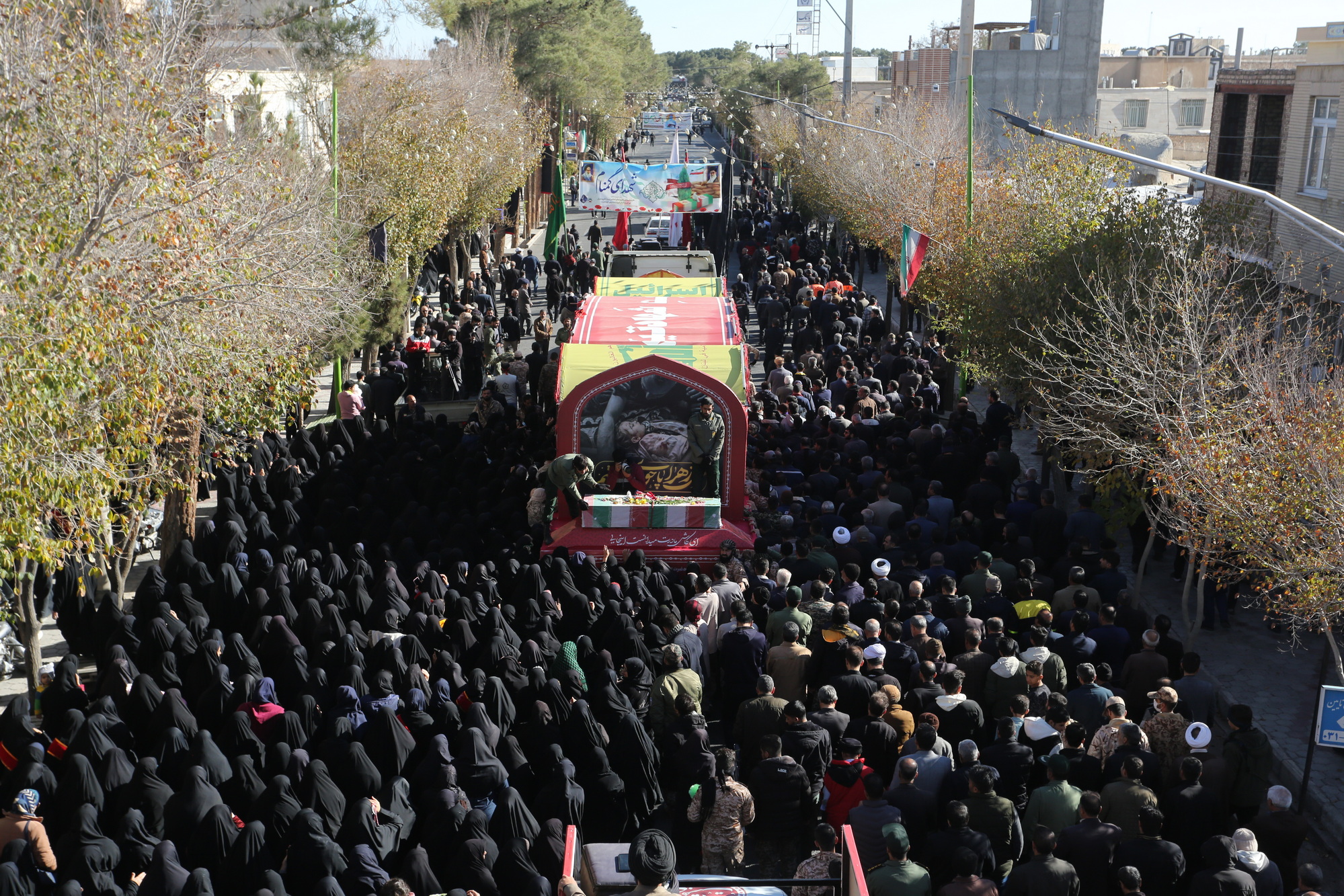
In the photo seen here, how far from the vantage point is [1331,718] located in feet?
26.2

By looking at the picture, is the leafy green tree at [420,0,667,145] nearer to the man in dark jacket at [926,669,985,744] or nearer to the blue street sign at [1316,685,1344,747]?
the man in dark jacket at [926,669,985,744]

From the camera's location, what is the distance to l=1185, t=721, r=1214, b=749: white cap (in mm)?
8141

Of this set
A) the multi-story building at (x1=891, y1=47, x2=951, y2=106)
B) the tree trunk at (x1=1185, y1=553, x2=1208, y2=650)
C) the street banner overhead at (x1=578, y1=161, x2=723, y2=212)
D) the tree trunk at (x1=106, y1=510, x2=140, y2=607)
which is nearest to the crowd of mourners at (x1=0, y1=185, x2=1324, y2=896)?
the tree trunk at (x1=106, y1=510, x2=140, y2=607)

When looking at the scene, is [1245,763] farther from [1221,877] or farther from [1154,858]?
[1221,877]

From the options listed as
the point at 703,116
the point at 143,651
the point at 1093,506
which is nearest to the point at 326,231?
the point at 143,651

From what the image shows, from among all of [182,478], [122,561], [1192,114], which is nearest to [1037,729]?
[122,561]

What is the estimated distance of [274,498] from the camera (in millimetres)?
14523

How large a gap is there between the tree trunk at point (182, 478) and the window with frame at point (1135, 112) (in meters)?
49.0

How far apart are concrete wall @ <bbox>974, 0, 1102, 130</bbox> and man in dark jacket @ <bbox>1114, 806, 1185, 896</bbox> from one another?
126 ft

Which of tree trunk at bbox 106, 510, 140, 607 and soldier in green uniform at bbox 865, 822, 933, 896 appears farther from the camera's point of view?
tree trunk at bbox 106, 510, 140, 607

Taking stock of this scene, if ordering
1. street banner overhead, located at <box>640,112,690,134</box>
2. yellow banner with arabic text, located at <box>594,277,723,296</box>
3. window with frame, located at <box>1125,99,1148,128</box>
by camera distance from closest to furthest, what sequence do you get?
yellow banner with arabic text, located at <box>594,277,723,296</box> < window with frame, located at <box>1125,99,1148,128</box> < street banner overhead, located at <box>640,112,690,134</box>

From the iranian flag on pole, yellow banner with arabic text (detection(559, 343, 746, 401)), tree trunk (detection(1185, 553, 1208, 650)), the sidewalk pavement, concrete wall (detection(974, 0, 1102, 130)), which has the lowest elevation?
the sidewalk pavement

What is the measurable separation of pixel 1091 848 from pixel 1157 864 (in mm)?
348

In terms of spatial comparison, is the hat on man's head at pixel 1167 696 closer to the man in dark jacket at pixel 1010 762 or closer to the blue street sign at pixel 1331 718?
the blue street sign at pixel 1331 718
